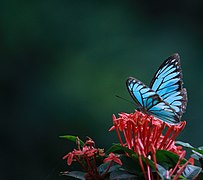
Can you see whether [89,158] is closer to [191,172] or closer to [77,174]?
[77,174]

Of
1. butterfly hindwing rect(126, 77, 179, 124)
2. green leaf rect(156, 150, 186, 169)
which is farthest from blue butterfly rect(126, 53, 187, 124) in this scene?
green leaf rect(156, 150, 186, 169)

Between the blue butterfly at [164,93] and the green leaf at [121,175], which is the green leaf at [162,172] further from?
the blue butterfly at [164,93]

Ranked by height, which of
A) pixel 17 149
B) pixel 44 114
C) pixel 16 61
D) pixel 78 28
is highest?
pixel 78 28

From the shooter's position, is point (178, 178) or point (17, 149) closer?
point (178, 178)

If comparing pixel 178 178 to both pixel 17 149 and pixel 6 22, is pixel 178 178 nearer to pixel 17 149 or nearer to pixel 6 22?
pixel 17 149

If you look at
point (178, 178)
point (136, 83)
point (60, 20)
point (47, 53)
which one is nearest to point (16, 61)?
point (47, 53)

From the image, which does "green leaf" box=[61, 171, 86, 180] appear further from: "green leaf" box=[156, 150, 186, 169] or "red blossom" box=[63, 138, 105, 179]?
"green leaf" box=[156, 150, 186, 169]

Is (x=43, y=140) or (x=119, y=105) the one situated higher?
(x=119, y=105)
